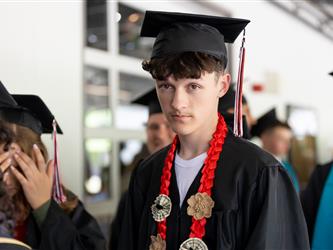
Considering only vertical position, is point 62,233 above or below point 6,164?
below

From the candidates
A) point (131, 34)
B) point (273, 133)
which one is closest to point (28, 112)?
point (131, 34)

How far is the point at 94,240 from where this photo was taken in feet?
6.43

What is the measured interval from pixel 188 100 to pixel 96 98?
1958mm

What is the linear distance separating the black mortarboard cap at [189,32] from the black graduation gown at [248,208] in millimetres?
334

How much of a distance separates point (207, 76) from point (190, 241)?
1.69 feet

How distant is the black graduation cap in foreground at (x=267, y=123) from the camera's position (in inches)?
157

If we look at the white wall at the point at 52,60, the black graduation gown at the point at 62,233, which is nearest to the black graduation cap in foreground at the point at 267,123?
the white wall at the point at 52,60

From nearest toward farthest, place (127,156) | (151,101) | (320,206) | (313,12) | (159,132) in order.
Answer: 1. (320,206)
2. (159,132)
3. (151,101)
4. (127,156)
5. (313,12)

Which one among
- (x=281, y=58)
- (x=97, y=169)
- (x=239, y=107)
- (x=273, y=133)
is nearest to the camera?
(x=239, y=107)

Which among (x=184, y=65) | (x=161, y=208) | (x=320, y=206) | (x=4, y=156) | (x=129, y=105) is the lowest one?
(x=320, y=206)

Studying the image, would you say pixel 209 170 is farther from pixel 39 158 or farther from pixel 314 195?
pixel 314 195

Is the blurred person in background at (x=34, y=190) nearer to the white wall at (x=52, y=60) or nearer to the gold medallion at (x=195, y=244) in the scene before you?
the white wall at (x=52, y=60)

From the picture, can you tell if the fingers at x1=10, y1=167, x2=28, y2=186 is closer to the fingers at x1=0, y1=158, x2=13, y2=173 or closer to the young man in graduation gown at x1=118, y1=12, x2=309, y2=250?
the fingers at x1=0, y1=158, x2=13, y2=173

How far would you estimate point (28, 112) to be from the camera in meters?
1.95
